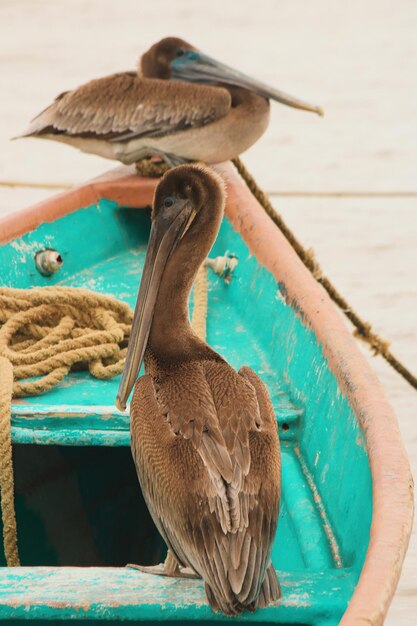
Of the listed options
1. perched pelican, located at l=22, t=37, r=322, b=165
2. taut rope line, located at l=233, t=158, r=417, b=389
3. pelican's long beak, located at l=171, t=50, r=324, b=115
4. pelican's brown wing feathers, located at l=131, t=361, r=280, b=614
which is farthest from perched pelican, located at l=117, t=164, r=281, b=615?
pelican's long beak, located at l=171, t=50, r=324, b=115

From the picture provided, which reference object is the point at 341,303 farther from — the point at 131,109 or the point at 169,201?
the point at 169,201

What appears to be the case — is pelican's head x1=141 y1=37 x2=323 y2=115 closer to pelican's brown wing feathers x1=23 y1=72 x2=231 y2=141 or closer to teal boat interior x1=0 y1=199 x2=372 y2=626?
pelican's brown wing feathers x1=23 y1=72 x2=231 y2=141

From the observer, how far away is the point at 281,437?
125 inches

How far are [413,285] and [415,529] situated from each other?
284 centimetres

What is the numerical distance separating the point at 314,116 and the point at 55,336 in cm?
812

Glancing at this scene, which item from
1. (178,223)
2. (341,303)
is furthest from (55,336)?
(341,303)

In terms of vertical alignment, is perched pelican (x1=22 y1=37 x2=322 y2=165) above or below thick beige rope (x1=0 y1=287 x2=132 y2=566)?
above

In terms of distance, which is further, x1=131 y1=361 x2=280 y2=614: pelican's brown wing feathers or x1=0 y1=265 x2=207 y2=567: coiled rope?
x1=0 y1=265 x2=207 y2=567: coiled rope

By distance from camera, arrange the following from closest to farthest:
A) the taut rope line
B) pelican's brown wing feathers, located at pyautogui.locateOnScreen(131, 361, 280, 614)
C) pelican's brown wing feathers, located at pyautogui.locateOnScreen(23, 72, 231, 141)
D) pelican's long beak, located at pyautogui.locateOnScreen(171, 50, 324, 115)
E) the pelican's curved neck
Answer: pelican's brown wing feathers, located at pyautogui.locateOnScreen(131, 361, 280, 614) < the pelican's curved neck < the taut rope line < pelican's brown wing feathers, located at pyautogui.locateOnScreen(23, 72, 231, 141) < pelican's long beak, located at pyautogui.locateOnScreen(171, 50, 324, 115)

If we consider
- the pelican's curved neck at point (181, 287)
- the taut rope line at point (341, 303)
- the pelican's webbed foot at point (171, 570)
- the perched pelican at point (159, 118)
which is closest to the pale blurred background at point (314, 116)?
the taut rope line at point (341, 303)

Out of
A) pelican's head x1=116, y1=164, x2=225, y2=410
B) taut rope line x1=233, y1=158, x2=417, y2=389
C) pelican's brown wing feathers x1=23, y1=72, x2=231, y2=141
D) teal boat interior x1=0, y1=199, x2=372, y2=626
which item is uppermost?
pelican's head x1=116, y1=164, x2=225, y2=410

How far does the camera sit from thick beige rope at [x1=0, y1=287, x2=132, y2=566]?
3.39m

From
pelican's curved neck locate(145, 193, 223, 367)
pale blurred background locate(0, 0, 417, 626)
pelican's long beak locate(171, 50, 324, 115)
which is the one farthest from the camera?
pale blurred background locate(0, 0, 417, 626)

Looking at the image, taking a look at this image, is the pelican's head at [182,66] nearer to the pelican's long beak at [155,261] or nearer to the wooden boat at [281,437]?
the wooden boat at [281,437]
